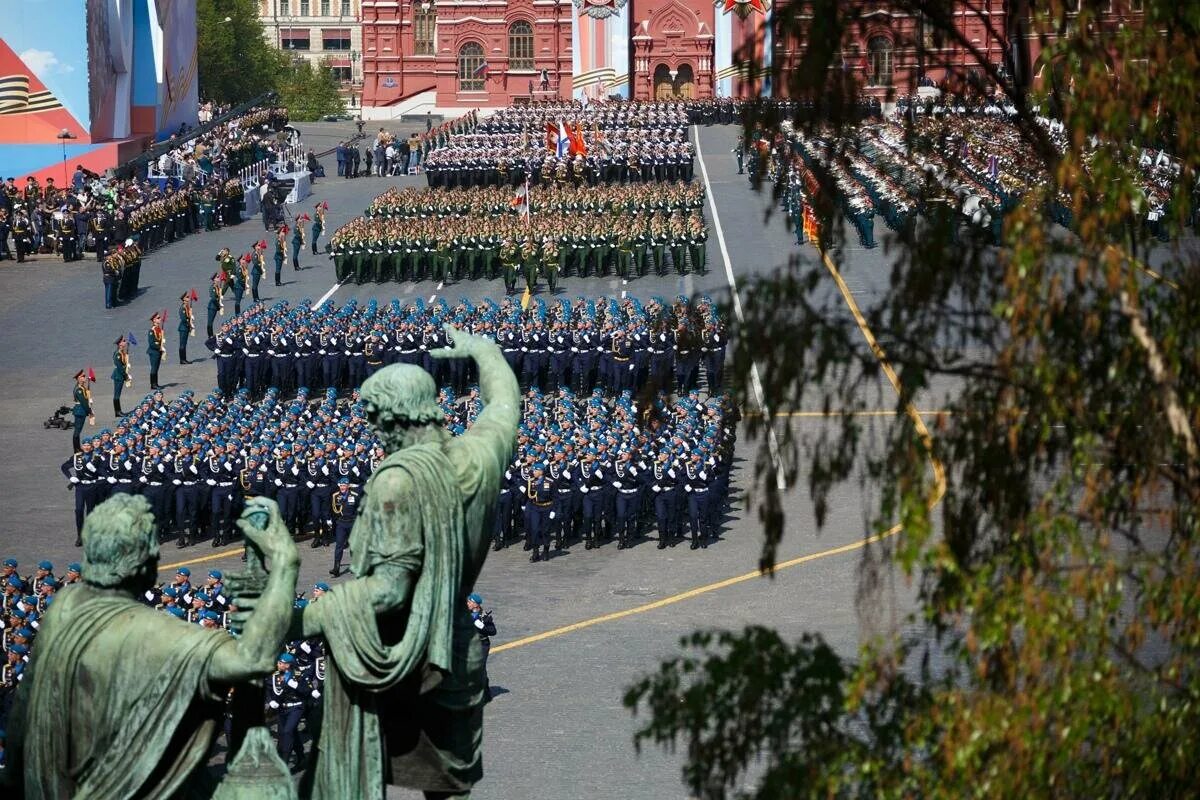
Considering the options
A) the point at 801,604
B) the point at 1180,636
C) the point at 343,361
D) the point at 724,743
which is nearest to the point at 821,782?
the point at 724,743

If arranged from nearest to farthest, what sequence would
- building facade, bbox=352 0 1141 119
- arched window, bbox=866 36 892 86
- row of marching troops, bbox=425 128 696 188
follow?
arched window, bbox=866 36 892 86 < row of marching troops, bbox=425 128 696 188 < building facade, bbox=352 0 1141 119

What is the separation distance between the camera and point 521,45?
9462cm

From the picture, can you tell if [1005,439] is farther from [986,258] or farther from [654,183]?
[654,183]

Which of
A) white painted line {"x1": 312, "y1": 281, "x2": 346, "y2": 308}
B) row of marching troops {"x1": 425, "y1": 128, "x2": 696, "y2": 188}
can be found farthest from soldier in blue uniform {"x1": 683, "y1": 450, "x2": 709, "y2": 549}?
row of marching troops {"x1": 425, "y1": 128, "x2": 696, "y2": 188}

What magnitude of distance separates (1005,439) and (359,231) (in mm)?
37149

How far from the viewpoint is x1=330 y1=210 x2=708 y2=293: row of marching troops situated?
43562mm

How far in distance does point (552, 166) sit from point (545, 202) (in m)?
6.87

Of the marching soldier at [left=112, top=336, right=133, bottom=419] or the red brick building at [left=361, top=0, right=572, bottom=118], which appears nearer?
the marching soldier at [left=112, top=336, right=133, bottom=419]

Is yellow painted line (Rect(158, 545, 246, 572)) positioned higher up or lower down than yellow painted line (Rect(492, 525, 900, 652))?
lower down

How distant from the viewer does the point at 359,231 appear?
43.9 metres

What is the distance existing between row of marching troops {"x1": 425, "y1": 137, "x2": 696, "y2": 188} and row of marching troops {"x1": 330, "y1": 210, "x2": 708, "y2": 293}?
35.2 ft

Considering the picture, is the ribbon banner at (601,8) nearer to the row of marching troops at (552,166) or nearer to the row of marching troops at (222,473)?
the row of marching troops at (552,166)

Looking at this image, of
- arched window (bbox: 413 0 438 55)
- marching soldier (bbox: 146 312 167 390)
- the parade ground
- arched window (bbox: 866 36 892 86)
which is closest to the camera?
arched window (bbox: 866 36 892 86)

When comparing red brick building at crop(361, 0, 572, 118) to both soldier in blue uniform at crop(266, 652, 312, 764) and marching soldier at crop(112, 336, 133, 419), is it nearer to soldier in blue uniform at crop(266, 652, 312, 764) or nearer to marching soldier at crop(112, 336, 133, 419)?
marching soldier at crop(112, 336, 133, 419)
